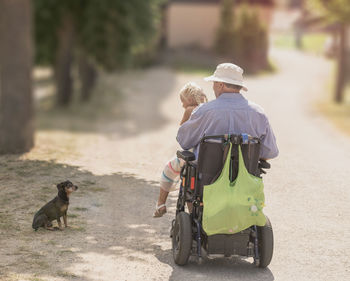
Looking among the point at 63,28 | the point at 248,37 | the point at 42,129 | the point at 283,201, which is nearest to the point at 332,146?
the point at 283,201

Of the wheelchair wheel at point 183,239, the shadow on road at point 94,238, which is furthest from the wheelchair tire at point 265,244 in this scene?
the wheelchair wheel at point 183,239

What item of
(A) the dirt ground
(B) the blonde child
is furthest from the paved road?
(B) the blonde child

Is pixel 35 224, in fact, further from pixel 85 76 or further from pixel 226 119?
pixel 85 76

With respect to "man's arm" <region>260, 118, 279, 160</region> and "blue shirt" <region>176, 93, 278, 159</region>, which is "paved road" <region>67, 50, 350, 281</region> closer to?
"man's arm" <region>260, 118, 279, 160</region>

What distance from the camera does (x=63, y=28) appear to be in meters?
28.2

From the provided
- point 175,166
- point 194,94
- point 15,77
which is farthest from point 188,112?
point 15,77

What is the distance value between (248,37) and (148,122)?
26.6 meters

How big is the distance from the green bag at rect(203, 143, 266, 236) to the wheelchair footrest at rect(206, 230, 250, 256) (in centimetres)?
15

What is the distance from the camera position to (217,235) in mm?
6719

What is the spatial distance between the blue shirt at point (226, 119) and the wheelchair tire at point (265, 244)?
0.89 meters

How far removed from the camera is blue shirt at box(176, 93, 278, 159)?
6898 mm

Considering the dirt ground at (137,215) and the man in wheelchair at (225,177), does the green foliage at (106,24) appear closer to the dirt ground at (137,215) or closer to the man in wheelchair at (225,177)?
the dirt ground at (137,215)

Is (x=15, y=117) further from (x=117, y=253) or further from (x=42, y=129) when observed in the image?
(x=117, y=253)

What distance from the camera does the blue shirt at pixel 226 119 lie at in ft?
22.6
